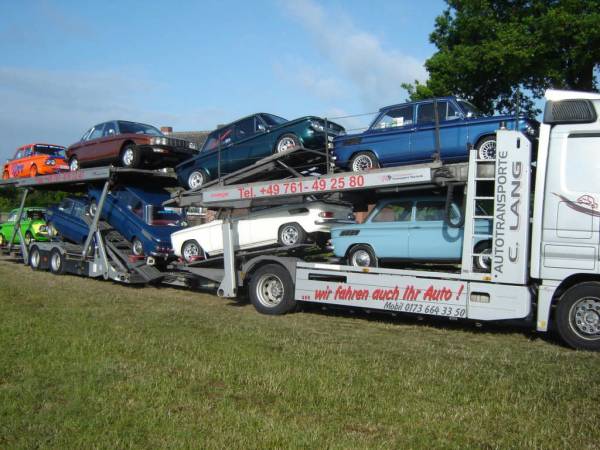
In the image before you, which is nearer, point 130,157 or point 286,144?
point 286,144

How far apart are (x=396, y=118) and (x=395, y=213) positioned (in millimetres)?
1904

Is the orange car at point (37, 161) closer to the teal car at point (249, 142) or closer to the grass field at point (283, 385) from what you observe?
the teal car at point (249, 142)

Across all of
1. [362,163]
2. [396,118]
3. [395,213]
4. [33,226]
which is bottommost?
[33,226]

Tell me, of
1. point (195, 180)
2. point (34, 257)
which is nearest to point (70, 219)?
point (34, 257)

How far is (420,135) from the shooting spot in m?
9.62

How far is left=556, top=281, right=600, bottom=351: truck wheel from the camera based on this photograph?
7234 mm

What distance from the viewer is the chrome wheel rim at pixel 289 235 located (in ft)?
34.8

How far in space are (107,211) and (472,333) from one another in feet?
31.8

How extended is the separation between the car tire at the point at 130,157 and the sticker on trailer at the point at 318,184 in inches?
133

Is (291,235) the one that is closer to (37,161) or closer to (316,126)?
(316,126)

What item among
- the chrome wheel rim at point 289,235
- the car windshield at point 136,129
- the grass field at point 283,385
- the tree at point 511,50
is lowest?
the grass field at point 283,385

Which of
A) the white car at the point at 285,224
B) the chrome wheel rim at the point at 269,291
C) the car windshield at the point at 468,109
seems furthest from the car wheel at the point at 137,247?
the car windshield at the point at 468,109

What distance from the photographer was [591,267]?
724cm

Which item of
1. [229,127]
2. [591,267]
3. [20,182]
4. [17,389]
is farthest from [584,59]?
[17,389]
